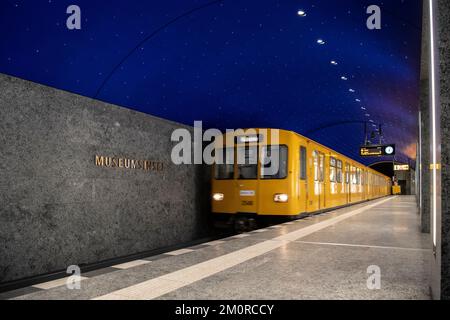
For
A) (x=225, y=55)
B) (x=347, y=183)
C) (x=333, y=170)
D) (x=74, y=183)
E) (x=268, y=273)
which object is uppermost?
(x=225, y=55)

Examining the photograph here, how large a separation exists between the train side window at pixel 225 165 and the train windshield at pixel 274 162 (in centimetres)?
93

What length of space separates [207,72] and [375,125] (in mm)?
17433

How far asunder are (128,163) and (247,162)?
3223mm

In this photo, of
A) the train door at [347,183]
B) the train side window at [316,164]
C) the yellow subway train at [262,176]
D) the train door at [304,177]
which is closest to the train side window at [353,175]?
the train door at [347,183]

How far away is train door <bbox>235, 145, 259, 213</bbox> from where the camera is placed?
961 cm

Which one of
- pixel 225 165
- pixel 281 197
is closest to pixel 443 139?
pixel 281 197

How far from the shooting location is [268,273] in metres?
3.79

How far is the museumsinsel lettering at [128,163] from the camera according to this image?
749 cm

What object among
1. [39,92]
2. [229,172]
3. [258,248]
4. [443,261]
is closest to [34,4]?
[39,92]

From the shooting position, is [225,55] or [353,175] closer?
[225,55]

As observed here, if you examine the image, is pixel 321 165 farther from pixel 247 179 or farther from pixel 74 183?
pixel 74 183

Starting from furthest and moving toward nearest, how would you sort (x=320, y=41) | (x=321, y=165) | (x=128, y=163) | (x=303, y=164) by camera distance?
(x=320, y=41) < (x=321, y=165) < (x=303, y=164) < (x=128, y=163)

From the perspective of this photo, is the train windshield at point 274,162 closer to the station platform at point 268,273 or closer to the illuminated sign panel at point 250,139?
the illuminated sign panel at point 250,139

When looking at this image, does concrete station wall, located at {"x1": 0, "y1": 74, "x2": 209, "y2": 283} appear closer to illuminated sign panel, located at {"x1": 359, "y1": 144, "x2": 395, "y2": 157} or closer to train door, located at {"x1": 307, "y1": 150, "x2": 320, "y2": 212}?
train door, located at {"x1": 307, "y1": 150, "x2": 320, "y2": 212}
